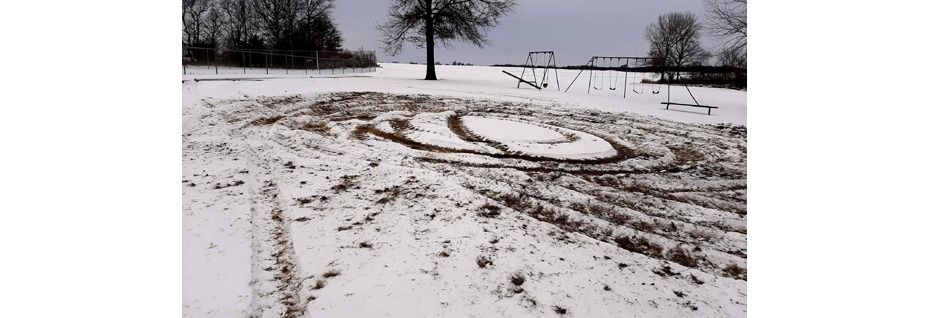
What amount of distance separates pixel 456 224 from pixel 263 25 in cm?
2350

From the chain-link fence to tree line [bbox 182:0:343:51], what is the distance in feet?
1.75

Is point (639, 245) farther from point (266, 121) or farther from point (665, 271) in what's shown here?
point (266, 121)

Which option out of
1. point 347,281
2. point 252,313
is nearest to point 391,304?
point 347,281

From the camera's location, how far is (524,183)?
4156 millimetres

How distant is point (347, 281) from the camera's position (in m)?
2.28

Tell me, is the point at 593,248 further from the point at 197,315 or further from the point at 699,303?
the point at 197,315

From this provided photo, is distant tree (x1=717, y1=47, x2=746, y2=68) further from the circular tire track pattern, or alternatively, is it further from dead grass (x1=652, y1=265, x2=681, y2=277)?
dead grass (x1=652, y1=265, x2=681, y2=277)

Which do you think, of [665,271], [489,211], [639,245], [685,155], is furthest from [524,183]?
[685,155]

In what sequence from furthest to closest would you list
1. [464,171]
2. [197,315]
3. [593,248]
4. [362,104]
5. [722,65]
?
[722,65]
[362,104]
[464,171]
[593,248]
[197,315]

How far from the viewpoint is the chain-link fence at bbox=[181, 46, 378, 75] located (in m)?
18.2

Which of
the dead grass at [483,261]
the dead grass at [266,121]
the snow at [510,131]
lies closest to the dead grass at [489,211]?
the dead grass at [483,261]

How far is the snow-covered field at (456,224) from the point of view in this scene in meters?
2.19

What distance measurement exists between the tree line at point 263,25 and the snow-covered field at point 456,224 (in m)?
12.5
